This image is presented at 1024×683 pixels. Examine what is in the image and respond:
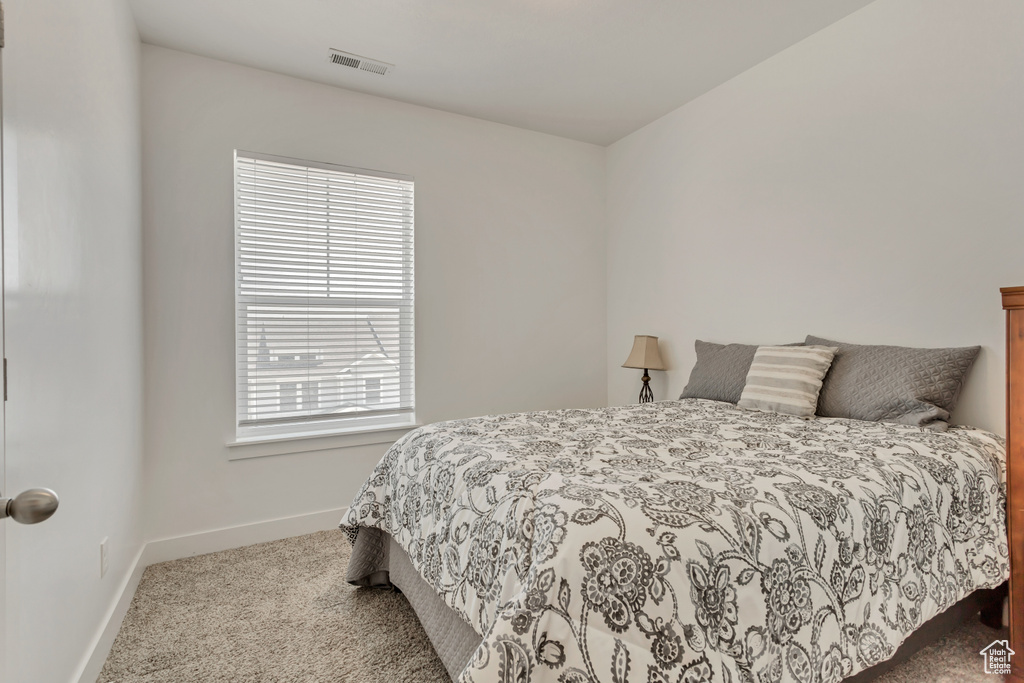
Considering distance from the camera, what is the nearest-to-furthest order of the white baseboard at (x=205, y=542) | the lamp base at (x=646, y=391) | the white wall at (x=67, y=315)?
the white wall at (x=67, y=315), the white baseboard at (x=205, y=542), the lamp base at (x=646, y=391)

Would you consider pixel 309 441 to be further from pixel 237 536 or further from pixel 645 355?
pixel 645 355

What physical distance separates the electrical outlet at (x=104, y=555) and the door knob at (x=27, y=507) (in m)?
1.44

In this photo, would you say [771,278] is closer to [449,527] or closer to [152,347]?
[449,527]

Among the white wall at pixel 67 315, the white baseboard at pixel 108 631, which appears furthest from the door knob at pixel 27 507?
the white baseboard at pixel 108 631

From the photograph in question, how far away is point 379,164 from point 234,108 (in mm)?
833

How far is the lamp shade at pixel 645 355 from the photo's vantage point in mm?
3456

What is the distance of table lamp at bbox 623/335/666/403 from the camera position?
3.46 meters

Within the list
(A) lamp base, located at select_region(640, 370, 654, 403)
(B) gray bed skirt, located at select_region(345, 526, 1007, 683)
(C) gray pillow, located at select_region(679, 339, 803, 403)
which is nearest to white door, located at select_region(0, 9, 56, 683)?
(B) gray bed skirt, located at select_region(345, 526, 1007, 683)

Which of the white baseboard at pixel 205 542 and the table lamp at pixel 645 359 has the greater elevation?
the table lamp at pixel 645 359

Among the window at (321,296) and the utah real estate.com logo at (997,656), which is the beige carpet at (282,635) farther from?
the window at (321,296)

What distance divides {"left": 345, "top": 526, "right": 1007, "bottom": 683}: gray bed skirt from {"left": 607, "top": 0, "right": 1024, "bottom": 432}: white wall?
0.70 metres

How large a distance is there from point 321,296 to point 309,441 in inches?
34.5

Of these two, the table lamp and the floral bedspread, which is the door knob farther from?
the table lamp

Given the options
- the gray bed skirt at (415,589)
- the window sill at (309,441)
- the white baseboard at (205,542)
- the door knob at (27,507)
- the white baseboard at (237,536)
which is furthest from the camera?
the window sill at (309,441)
